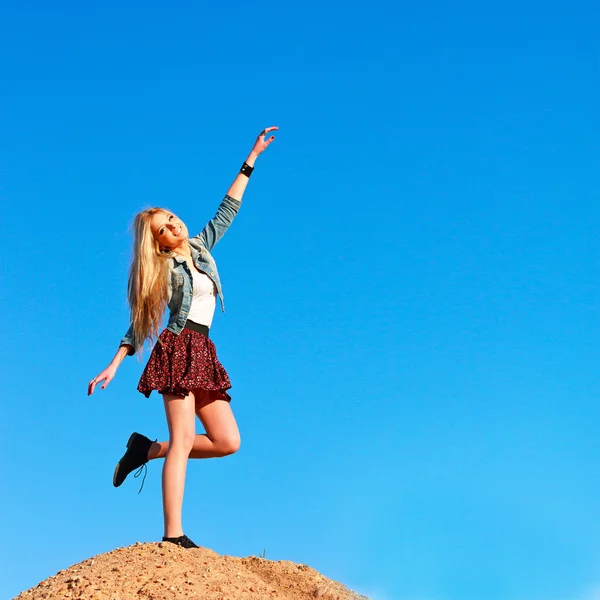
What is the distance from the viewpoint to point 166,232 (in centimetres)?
673

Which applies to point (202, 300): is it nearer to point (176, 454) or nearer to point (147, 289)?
point (147, 289)

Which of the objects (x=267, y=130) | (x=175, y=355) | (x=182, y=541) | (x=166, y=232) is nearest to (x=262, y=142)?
(x=267, y=130)

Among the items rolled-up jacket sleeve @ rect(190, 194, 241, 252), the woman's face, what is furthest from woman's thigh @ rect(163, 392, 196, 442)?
rolled-up jacket sleeve @ rect(190, 194, 241, 252)

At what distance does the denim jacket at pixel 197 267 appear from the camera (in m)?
6.53

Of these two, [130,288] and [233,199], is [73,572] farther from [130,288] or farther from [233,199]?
[233,199]

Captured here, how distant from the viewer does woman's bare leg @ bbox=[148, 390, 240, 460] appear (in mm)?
6461

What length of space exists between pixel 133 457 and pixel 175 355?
3.30 ft

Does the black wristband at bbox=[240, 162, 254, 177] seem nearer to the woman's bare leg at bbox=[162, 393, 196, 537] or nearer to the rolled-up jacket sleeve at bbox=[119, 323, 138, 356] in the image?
the rolled-up jacket sleeve at bbox=[119, 323, 138, 356]

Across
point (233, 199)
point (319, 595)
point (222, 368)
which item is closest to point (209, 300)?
point (222, 368)

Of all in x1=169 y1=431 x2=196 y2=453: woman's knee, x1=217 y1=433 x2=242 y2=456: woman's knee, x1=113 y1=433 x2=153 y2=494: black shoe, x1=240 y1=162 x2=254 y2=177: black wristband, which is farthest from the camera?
x1=240 y1=162 x2=254 y2=177: black wristband

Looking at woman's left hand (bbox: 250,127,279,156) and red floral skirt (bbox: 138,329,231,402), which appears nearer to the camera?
red floral skirt (bbox: 138,329,231,402)

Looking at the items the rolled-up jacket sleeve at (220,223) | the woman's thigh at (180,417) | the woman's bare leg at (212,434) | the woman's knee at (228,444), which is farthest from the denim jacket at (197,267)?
the woman's knee at (228,444)

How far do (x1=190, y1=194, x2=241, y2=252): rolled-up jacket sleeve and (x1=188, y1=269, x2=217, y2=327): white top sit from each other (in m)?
0.49

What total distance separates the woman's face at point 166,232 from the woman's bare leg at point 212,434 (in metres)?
1.32
